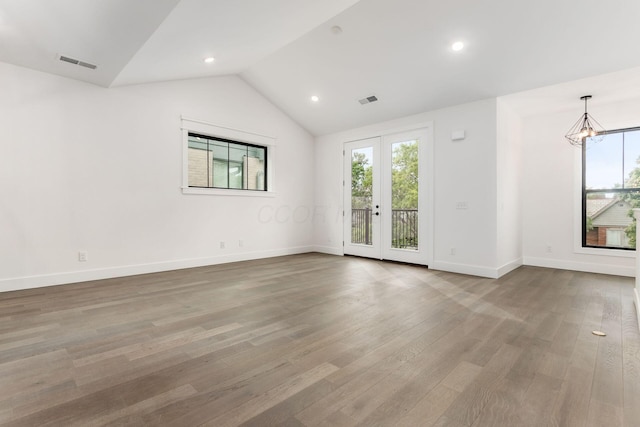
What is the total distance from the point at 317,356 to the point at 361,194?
14.9ft

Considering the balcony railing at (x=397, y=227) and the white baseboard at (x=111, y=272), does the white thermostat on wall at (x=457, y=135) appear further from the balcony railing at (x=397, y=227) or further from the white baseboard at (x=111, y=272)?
the white baseboard at (x=111, y=272)

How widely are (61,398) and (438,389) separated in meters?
1.99

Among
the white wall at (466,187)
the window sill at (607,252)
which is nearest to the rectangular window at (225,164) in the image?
the white wall at (466,187)

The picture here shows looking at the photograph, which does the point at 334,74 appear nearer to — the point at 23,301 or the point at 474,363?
the point at 474,363

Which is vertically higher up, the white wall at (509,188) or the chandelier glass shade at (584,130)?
the chandelier glass shade at (584,130)

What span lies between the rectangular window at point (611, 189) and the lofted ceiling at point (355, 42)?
79cm

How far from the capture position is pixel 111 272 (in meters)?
4.35

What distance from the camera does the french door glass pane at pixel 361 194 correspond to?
244 inches

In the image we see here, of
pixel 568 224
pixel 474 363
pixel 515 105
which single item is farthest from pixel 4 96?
pixel 568 224

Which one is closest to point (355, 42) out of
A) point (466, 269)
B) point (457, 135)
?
point (457, 135)

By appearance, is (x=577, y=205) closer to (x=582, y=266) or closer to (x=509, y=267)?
(x=582, y=266)

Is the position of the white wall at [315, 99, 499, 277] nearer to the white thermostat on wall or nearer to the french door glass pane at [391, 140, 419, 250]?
the white thermostat on wall

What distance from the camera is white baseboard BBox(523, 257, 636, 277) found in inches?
186

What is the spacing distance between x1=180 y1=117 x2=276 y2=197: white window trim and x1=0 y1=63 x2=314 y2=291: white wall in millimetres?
91
